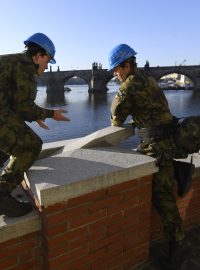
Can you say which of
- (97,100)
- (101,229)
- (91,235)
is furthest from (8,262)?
(97,100)

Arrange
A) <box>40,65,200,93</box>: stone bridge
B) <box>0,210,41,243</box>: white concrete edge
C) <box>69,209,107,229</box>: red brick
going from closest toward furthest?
<box>0,210,41,243</box>: white concrete edge, <box>69,209,107,229</box>: red brick, <box>40,65,200,93</box>: stone bridge

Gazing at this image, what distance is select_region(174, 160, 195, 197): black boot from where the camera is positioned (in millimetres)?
3365

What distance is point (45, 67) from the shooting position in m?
2.99

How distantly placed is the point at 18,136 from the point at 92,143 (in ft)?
3.06


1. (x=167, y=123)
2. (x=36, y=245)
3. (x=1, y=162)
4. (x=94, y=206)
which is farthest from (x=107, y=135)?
(x=36, y=245)

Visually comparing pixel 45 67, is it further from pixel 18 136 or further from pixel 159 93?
pixel 159 93

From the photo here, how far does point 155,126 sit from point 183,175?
2.20 ft

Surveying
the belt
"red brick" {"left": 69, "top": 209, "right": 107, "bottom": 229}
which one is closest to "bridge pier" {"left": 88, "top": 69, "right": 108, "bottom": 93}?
the belt

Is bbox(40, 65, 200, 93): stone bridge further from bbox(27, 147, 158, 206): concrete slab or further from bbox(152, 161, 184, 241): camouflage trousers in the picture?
bbox(27, 147, 158, 206): concrete slab

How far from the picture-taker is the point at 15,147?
8.59 feet

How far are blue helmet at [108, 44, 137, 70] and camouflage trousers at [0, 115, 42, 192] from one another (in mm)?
1438

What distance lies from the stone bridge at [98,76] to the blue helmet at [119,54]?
62.6 m

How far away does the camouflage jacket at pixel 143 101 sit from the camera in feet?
10.9

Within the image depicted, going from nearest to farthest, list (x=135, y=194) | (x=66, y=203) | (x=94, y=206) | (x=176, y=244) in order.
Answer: (x=66, y=203) → (x=94, y=206) → (x=135, y=194) → (x=176, y=244)
